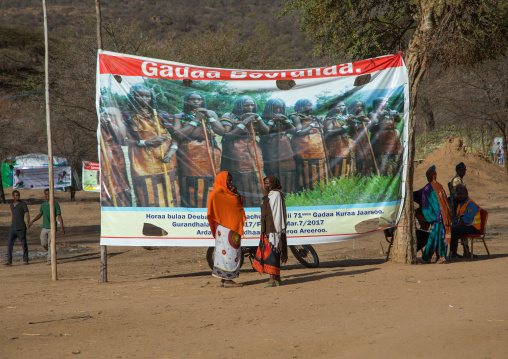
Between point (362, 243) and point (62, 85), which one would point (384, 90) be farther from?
point (62, 85)

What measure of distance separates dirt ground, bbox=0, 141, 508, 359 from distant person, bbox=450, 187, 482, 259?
1.67ft

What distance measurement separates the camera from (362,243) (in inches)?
517

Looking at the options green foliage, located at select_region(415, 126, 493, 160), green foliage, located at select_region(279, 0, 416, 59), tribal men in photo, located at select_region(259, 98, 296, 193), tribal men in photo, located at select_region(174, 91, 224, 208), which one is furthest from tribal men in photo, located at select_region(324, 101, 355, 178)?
green foliage, located at select_region(415, 126, 493, 160)

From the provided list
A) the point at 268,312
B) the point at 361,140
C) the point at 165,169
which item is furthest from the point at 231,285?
the point at 361,140

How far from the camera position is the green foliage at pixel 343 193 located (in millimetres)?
8703

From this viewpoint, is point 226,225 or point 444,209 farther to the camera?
point 444,209

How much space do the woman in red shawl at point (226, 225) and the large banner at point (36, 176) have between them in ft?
87.8

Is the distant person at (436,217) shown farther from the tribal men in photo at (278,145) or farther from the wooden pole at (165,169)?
the wooden pole at (165,169)

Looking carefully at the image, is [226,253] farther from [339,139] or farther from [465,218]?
[465,218]

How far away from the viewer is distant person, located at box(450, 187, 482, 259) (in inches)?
375

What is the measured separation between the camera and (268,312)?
6.11 m

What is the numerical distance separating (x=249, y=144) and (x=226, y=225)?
1.51m

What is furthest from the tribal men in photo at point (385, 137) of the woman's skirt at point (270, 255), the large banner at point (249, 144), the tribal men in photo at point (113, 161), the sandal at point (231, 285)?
the tribal men in photo at point (113, 161)

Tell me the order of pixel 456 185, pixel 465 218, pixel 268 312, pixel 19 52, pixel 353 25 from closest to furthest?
pixel 268 312
pixel 465 218
pixel 456 185
pixel 353 25
pixel 19 52
